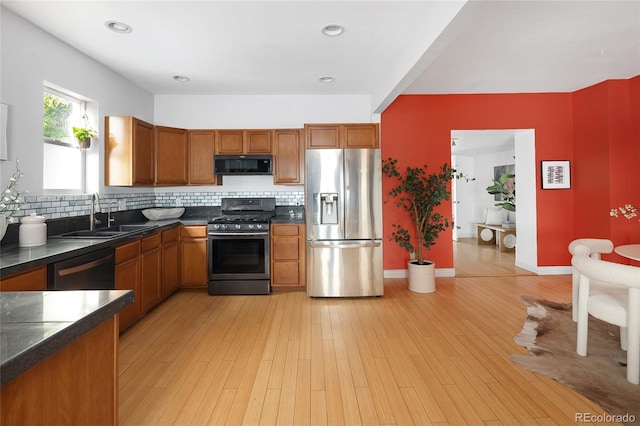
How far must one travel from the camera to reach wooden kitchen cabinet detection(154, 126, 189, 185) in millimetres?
4188

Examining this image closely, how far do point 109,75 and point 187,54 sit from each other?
111 cm

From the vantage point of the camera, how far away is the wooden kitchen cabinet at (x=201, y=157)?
451 centimetres

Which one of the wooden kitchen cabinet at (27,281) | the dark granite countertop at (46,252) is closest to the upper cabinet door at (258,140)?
the dark granite countertop at (46,252)

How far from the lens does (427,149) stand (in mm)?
4766

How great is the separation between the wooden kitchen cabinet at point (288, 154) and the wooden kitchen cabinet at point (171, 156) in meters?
1.26

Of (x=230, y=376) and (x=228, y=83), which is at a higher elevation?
(x=228, y=83)

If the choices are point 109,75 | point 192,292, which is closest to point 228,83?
point 109,75

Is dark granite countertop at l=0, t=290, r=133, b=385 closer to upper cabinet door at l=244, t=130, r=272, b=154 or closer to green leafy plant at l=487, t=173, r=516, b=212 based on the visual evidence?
upper cabinet door at l=244, t=130, r=272, b=154

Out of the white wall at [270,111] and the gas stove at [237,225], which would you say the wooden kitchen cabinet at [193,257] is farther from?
the white wall at [270,111]

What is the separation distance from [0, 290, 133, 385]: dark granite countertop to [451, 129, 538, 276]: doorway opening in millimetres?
4920

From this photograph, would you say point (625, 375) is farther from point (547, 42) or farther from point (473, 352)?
point (547, 42)

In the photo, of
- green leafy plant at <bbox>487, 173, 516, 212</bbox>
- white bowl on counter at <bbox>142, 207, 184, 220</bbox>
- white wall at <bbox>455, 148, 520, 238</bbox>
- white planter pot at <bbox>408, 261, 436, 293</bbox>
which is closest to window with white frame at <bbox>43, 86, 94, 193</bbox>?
white bowl on counter at <bbox>142, 207, 184, 220</bbox>

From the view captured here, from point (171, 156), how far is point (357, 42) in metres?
2.77

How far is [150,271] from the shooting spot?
3.42 m
